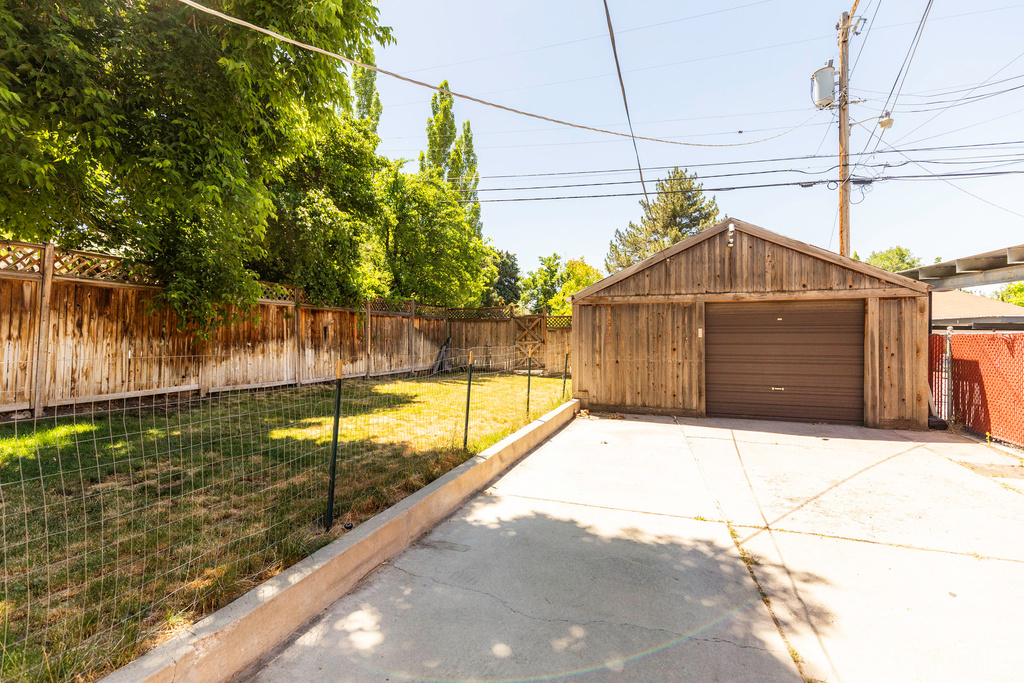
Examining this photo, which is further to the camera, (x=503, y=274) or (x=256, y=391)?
(x=503, y=274)

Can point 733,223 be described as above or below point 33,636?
above

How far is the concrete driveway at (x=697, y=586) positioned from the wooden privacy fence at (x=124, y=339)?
14.0 ft

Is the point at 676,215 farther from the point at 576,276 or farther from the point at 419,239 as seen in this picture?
the point at 419,239

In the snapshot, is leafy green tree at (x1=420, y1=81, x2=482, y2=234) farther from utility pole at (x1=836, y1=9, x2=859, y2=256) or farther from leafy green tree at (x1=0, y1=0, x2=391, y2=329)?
leafy green tree at (x1=0, y1=0, x2=391, y2=329)

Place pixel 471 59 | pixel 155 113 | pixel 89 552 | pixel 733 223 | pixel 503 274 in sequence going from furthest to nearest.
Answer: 1. pixel 503 274
2. pixel 471 59
3. pixel 733 223
4. pixel 155 113
5. pixel 89 552

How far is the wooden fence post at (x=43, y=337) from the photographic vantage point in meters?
5.48

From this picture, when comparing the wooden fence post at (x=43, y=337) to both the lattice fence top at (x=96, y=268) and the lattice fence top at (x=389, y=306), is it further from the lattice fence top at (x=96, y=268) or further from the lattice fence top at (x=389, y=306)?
the lattice fence top at (x=389, y=306)

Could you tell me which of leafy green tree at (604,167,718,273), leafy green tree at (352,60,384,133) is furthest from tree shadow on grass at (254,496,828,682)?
leafy green tree at (604,167,718,273)

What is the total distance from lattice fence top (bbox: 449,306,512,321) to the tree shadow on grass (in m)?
11.2

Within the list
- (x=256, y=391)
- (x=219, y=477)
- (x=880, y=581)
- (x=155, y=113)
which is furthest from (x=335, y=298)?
(x=880, y=581)

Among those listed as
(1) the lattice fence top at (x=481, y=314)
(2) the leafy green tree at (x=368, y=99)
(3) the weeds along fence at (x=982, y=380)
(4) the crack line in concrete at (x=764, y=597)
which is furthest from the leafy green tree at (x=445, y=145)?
(4) the crack line in concrete at (x=764, y=597)

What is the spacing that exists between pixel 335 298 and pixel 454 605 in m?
8.93

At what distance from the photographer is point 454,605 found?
7.70 ft

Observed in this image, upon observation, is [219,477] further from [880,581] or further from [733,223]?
[733,223]
